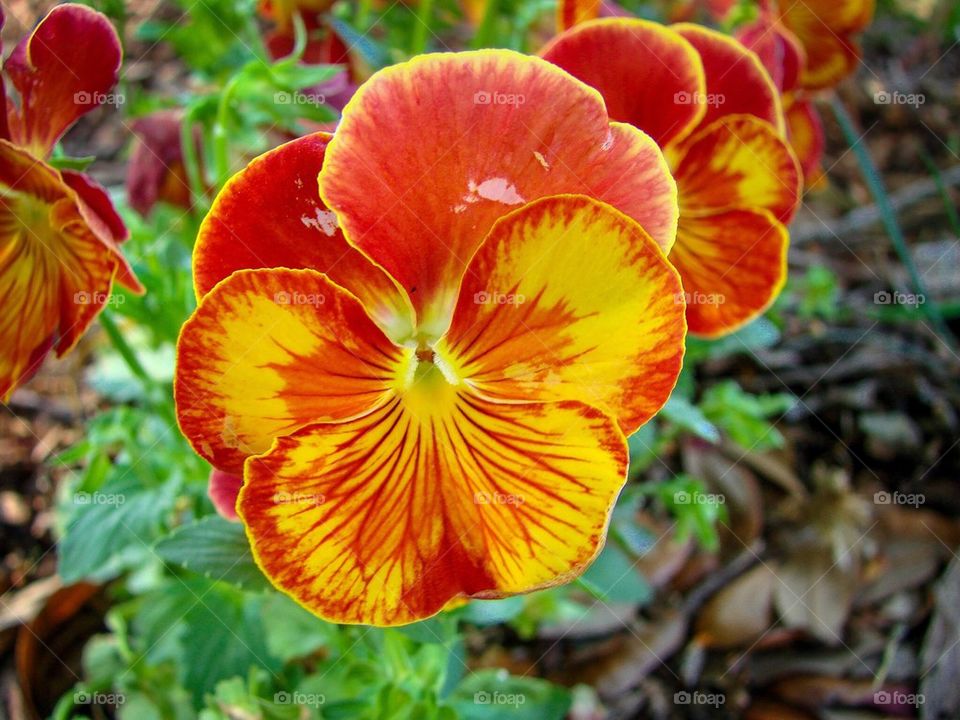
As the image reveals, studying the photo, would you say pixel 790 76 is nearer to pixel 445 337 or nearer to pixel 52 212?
pixel 445 337

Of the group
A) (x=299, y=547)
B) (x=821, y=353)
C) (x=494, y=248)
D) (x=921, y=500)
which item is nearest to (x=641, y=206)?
(x=494, y=248)

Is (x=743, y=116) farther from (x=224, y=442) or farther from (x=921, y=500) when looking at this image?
(x=921, y=500)

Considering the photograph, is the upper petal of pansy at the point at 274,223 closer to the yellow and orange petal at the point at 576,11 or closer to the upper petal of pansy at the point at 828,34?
the yellow and orange petal at the point at 576,11

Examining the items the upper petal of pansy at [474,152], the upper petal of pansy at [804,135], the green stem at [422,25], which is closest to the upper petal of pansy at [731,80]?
the upper petal of pansy at [474,152]

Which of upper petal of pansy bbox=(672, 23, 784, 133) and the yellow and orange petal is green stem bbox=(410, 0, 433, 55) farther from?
upper petal of pansy bbox=(672, 23, 784, 133)

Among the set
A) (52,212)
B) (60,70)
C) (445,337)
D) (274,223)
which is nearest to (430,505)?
(445,337)

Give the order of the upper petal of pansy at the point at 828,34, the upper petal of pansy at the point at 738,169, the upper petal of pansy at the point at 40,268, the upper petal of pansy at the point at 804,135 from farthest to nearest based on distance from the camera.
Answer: the upper petal of pansy at the point at 828,34
the upper petal of pansy at the point at 804,135
the upper petal of pansy at the point at 738,169
the upper petal of pansy at the point at 40,268
